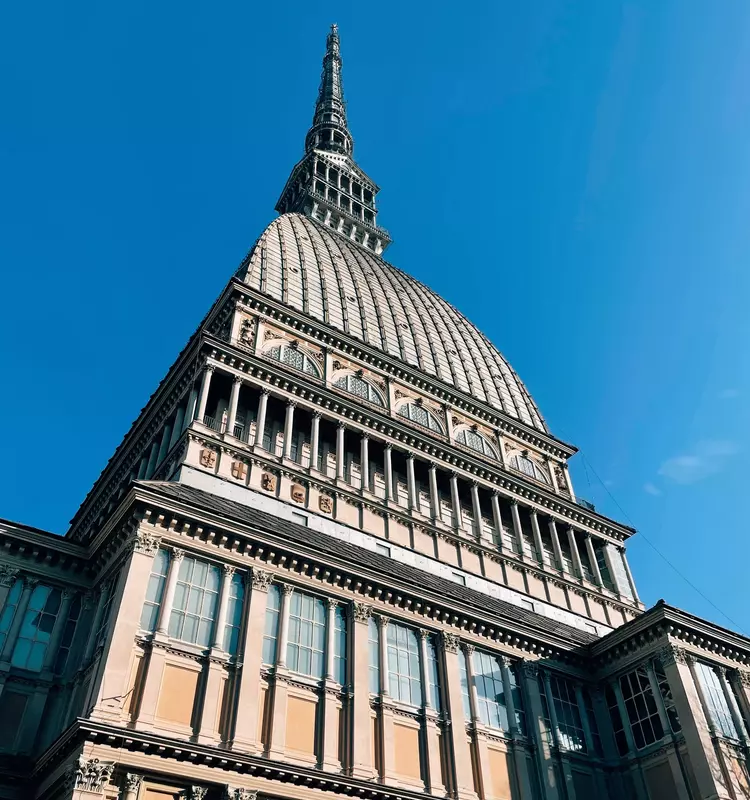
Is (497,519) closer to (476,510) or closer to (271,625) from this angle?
(476,510)

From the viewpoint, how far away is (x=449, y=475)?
45844 millimetres

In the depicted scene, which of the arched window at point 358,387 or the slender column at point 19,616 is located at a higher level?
the arched window at point 358,387

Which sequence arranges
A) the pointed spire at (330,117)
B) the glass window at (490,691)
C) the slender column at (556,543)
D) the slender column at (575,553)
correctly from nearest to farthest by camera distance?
the glass window at (490,691) < the slender column at (556,543) < the slender column at (575,553) < the pointed spire at (330,117)

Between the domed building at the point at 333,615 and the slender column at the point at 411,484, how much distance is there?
0.26 metres

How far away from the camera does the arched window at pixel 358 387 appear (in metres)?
47.1

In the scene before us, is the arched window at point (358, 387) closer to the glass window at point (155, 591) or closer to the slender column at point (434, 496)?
the slender column at point (434, 496)

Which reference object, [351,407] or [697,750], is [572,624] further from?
[351,407]

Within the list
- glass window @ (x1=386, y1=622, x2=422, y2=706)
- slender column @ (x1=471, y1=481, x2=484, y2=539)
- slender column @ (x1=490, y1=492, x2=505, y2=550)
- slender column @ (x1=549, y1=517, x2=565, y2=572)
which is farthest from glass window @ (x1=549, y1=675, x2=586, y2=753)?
slender column @ (x1=549, y1=517, x2=565, y2=572)

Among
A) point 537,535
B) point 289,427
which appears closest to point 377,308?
point 289,427

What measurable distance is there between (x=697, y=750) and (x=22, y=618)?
1053 inches

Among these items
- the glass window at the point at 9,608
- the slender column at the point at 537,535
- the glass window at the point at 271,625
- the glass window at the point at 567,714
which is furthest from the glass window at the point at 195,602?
the slender column at the point at 537,535

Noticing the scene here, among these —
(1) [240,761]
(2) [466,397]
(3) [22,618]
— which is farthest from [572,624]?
(3) [22,618]

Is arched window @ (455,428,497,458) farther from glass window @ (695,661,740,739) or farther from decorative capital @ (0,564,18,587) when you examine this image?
decorative capital @ (0,564,18,587)

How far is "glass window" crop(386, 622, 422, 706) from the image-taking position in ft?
98.5
